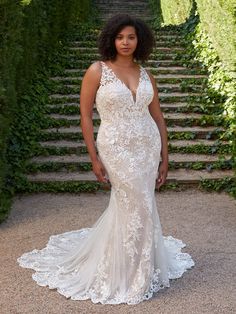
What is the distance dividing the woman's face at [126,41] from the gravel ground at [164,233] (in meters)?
1.83

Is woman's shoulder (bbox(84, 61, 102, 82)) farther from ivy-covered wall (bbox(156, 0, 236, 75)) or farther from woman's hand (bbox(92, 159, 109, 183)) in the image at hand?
ivy-covered wall (bbox(156, 0, 236, 75))

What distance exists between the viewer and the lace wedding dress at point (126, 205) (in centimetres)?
411

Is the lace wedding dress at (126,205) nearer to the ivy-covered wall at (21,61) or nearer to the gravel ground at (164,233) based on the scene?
the gravel ground at (164,233)

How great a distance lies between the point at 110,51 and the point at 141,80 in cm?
32

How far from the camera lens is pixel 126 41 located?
13.3 ft

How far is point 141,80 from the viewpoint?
166 inches

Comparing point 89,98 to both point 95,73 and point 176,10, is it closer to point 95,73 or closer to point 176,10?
point 95,73

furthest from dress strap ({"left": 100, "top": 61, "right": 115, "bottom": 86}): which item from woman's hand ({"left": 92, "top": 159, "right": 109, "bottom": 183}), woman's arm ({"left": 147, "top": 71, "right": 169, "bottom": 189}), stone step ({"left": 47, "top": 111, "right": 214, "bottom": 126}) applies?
stone step ({"left": 47, "top": 111, "right": 214, "bottom": 126})

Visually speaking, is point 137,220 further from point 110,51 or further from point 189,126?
point 189,126

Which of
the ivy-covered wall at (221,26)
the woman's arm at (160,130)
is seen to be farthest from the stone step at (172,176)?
the woman's arm at (160,130)

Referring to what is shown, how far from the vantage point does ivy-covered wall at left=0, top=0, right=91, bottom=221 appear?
605cm

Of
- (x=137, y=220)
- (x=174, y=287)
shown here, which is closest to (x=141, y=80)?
(x=137, y=220)

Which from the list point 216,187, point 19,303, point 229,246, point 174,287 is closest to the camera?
point 19,303

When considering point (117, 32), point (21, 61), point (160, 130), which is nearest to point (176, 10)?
point (21, 61)
